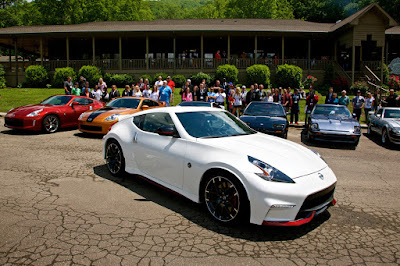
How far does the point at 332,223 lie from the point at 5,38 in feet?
109

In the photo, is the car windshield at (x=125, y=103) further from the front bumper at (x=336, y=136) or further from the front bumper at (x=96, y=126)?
the front bumper at (x=336, y=136)

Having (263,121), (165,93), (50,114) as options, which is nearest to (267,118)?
(263,121)

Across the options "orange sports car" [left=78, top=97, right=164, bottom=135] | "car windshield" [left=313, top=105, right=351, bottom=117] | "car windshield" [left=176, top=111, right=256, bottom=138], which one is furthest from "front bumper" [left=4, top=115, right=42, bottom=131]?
"car windshield" [left=313, top=105, right=351, bottom=117]

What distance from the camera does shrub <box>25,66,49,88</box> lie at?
84.9 ft

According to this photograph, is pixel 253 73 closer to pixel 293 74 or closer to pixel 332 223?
pixel 293 74

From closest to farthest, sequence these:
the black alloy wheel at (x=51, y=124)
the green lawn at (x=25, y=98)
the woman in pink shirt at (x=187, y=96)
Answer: the black alloy wheel at (x=51, y=124)
the woman in pink shirt at (x=187, y=96)
the green lawn at (x=25, y=98)

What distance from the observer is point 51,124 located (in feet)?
36.7

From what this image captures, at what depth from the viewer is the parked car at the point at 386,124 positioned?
410 inches

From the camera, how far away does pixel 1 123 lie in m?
13.4

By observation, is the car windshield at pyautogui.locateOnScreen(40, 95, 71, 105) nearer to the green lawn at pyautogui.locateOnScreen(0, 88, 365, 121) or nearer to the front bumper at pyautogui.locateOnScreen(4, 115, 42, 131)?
the front bumper at pyautogui.locateOnScreen(4, 115, 42, 131)

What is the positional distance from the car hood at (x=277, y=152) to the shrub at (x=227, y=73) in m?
20.3

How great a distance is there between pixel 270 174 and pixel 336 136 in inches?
285

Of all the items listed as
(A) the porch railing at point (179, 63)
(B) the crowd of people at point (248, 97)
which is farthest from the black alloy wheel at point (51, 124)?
(A) the porch railing at point (179, 63)

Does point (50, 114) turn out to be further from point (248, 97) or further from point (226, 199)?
point (226, 199)
